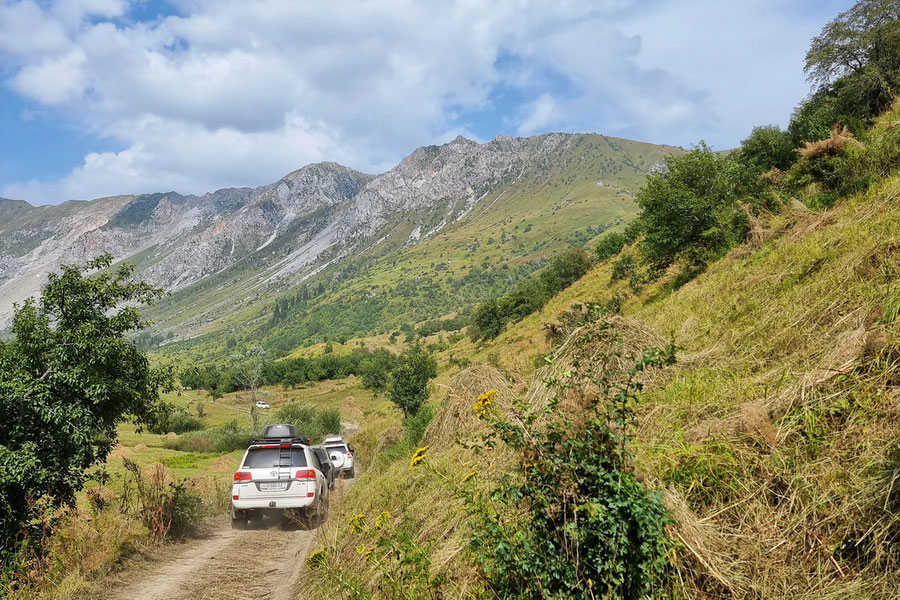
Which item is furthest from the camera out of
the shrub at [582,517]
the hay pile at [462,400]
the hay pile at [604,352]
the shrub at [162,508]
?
the hay pile at [462,400]

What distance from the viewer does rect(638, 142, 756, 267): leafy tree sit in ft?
62.4

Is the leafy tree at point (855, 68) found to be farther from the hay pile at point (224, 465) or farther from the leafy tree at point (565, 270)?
the hay pile at point (224, 465)

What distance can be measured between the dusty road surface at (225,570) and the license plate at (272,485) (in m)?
1.07

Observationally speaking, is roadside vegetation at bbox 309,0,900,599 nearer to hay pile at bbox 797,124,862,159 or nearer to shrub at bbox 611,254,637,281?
hay pile at bbox 797,124,862,159

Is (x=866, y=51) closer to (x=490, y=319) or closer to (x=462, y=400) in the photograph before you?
(x=462, y=400)

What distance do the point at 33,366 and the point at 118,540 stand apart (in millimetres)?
3683

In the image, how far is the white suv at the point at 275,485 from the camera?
12414 mm

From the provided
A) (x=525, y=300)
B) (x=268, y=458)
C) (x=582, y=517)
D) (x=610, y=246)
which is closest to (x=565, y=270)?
(x=525, y=300)

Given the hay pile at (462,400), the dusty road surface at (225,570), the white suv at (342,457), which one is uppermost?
the hay pile at (462,400)

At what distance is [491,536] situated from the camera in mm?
4043

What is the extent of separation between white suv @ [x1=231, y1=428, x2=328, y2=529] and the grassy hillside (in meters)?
3.98

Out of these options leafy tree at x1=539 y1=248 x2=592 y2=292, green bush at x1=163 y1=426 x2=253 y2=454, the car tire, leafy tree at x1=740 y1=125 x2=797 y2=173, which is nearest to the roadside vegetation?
the car tire

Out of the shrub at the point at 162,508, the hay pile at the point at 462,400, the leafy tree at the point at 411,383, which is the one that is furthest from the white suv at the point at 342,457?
the hay pile at the point at 462,400

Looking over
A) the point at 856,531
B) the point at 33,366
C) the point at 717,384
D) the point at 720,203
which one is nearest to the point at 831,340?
the point at 717,384
